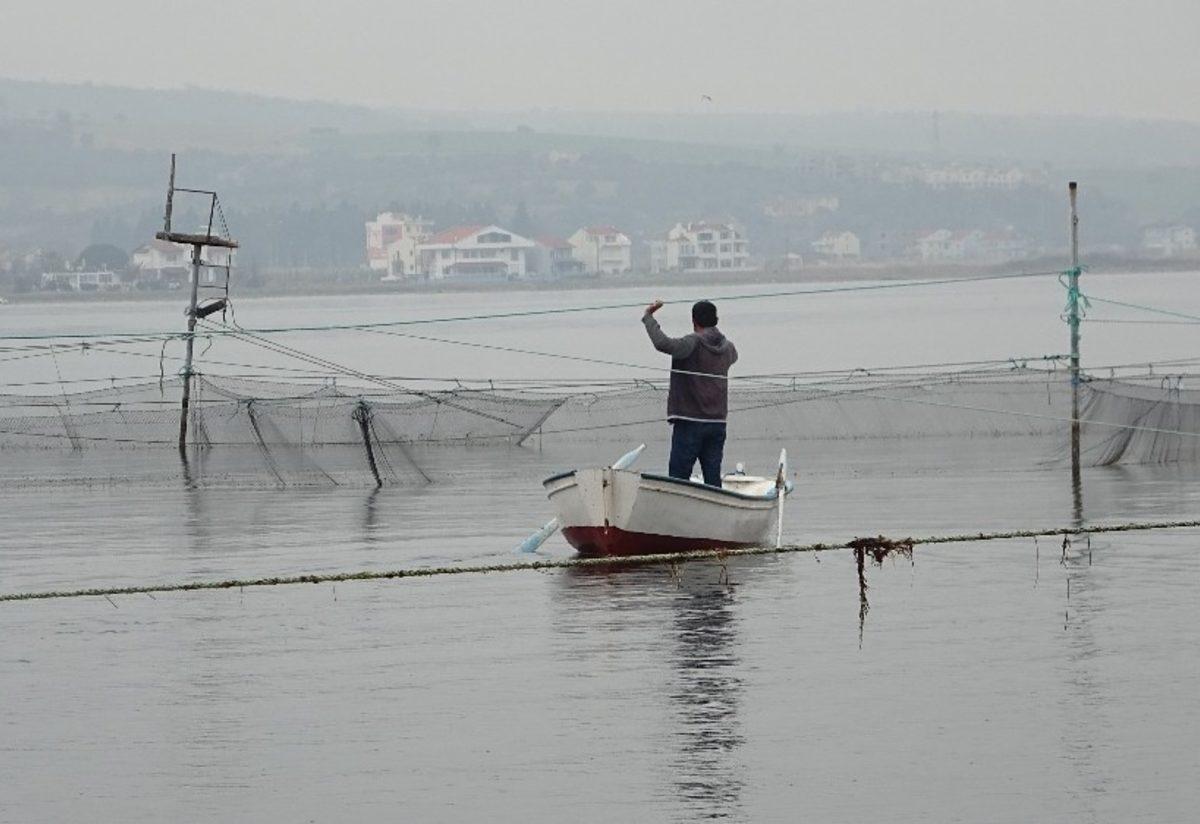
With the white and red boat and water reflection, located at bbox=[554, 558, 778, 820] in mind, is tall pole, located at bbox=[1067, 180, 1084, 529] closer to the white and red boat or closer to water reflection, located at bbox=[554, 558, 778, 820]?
the white and red boat

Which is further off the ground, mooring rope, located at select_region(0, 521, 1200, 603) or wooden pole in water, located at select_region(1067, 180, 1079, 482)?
wooden pole in water, located at select_region(1067, 180, 1079, 482)

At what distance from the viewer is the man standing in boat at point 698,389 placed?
18.2 metres

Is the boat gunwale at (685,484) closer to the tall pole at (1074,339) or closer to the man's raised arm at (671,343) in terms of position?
the man's raised arm at (671,343)

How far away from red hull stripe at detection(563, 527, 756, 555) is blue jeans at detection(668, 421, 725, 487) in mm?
578

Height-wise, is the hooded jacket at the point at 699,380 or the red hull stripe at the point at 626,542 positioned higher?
the hooded jacket at the point at 699,380

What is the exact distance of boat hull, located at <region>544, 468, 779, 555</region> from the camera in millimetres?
17734

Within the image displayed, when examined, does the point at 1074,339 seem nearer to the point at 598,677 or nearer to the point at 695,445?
the point at 695,445

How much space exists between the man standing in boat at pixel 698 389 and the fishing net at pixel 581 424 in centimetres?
1075

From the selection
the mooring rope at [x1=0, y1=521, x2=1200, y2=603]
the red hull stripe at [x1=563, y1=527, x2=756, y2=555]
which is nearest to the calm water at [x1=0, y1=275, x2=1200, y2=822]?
the red hull stripe at [x1=563, y1=527, x2=756, y2=555]

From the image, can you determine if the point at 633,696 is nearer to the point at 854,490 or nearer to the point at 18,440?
the point at 854,490

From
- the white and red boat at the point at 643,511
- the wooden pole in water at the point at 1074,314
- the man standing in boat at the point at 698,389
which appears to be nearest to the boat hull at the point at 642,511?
the white and red boat at the point at 643,511

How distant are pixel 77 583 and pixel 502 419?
15.6 m

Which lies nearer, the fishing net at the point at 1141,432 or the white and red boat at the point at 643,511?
the white and red boat at the point at 643,511

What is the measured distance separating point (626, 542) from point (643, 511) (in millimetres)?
352
